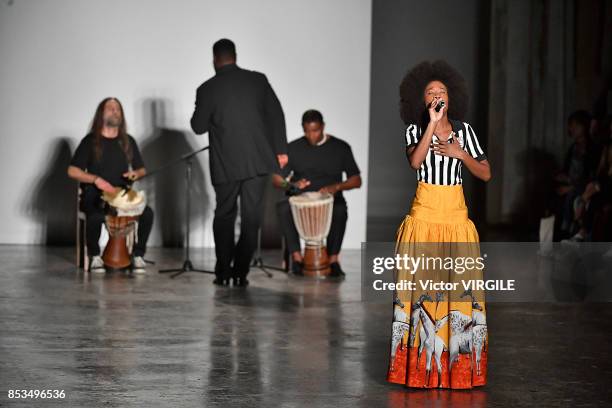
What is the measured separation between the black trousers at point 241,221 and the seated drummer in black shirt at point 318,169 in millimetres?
764

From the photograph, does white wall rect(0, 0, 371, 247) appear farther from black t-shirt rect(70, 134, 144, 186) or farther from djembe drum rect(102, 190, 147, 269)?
djembe drum rect(102, 190, 147, 269)

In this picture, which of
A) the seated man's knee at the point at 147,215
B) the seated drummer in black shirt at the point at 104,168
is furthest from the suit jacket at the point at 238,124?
the seated man's knee at the point at 147,215

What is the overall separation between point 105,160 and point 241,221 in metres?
1.29

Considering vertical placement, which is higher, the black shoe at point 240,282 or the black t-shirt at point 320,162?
the black t-shirt at point 320,162

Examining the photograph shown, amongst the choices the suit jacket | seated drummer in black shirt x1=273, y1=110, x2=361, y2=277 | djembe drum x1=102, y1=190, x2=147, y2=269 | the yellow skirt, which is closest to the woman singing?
the yellow skirt

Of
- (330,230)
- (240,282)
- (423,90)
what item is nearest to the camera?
(423,90)

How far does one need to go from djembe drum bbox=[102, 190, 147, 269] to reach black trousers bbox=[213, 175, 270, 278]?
2.76ft

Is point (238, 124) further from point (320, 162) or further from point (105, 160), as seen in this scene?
point (105, 160)

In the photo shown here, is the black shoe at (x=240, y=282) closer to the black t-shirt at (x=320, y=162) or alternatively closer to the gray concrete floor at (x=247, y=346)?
the gray concrete floor at (x=247, y=346)


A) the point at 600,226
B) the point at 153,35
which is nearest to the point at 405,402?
the point at 600,226

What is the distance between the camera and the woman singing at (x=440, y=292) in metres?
3.98

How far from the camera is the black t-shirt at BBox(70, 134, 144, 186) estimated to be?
7402 mm

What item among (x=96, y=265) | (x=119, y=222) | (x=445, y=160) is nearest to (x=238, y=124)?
(x=119, y=222)

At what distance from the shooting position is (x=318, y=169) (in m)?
7.46
